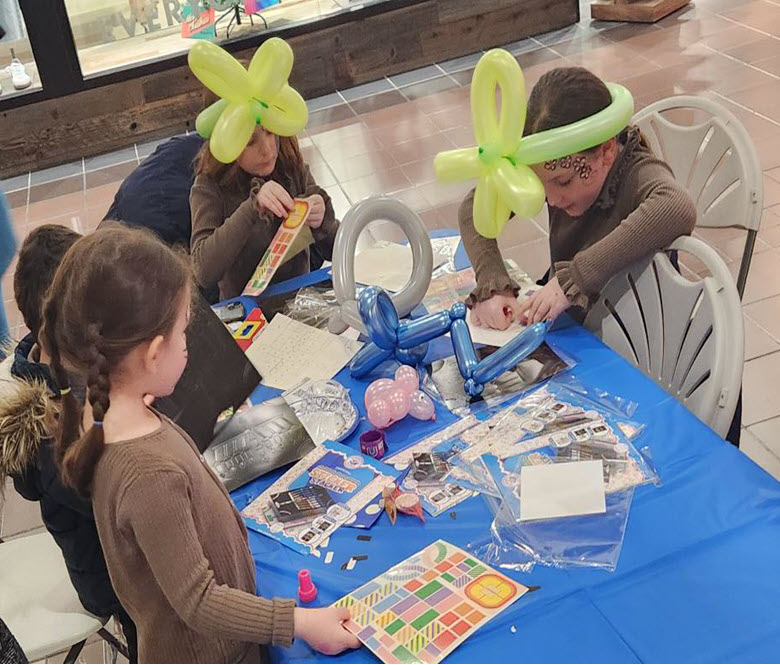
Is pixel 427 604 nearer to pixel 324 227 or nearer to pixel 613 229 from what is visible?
pixel 613 229

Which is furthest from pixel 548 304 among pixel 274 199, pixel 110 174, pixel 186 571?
pixel 110 174

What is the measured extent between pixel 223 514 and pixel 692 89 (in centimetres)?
419

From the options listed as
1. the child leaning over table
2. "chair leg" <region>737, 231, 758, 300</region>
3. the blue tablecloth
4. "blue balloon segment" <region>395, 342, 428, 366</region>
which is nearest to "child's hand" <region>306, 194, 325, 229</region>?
the child leaning over table

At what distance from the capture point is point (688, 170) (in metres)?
2.52

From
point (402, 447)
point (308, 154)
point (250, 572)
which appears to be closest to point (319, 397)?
point (402, 447)

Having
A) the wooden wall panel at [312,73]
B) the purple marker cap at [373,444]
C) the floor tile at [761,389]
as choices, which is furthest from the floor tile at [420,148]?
the purple marker cap at [373,444]

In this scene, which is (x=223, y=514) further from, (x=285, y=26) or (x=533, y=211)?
(x=285, y=26)

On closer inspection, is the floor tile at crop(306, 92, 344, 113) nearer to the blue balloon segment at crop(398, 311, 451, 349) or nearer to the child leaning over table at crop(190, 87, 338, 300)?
the child leaning over table at crop(190, 87, 338, 300)

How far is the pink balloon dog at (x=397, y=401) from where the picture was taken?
188 centimetres

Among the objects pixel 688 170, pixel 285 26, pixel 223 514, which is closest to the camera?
pixel 223 514

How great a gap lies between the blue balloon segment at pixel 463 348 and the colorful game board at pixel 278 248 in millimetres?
595

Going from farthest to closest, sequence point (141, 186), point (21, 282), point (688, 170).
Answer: point (141, 186) → point (688, 170) → point (21, 282)

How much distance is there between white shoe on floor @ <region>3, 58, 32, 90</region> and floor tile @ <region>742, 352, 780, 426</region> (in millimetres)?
4234

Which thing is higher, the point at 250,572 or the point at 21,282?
the point at 21,282
